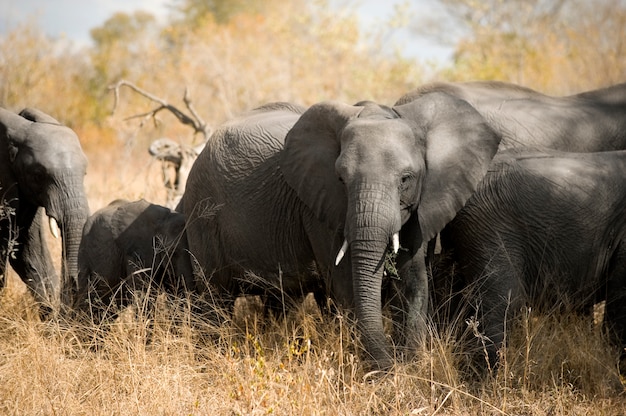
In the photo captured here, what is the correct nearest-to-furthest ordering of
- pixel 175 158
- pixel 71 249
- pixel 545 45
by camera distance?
1. pixel 71 249
2. pixel 175 158
3. pixel 545 45

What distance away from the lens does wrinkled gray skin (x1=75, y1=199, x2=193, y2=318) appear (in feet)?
22.6

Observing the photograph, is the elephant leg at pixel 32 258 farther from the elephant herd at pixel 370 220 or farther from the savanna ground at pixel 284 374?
the savanna ground at pixel 284 374

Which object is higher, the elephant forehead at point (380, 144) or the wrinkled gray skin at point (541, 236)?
the elephant forehead at point (380, 144)

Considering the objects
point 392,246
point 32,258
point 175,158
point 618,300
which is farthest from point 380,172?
Answer: point 175,158

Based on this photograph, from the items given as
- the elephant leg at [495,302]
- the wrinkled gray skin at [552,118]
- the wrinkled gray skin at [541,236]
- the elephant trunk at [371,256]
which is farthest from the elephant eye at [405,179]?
the wrinkled gray skin at [552,118]

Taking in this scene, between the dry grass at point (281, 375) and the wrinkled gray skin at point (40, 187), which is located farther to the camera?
the wrinkled gray skin at point (40, 187)

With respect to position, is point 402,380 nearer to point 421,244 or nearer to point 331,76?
point 421,244

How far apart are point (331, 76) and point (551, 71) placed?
5.43 metres

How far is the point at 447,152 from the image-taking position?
18.4ft

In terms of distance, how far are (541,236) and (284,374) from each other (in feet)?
5.98

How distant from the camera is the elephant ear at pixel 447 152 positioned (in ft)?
18.1

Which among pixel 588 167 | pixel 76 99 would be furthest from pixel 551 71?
pixel 588 167

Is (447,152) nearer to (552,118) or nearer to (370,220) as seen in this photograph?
(370,220)

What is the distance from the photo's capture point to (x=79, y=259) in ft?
23.9
